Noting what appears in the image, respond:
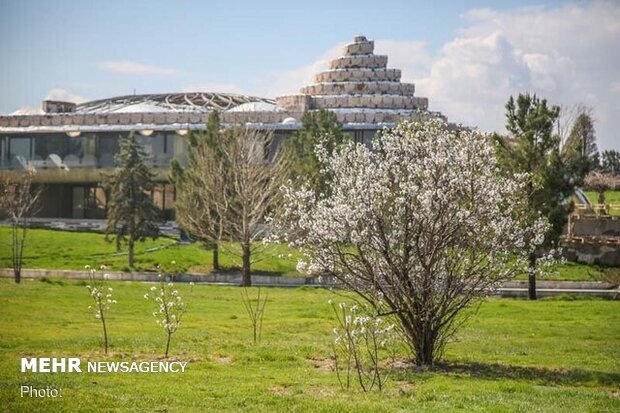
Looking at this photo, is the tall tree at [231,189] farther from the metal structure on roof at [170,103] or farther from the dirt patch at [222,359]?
the dirt patch at [222,359]

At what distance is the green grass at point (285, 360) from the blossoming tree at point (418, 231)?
1535 millimetres

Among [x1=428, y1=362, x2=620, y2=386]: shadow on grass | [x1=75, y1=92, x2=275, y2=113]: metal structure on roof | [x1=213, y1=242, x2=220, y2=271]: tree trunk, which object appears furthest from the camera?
[x1=75, y1=92, x2=275, y2=113]: metal structure on roof

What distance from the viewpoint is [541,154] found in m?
Answer: 40.9

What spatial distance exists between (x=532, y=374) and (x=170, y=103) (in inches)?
2303

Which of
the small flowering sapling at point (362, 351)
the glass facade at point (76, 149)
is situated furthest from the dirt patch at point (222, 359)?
the glass facade at point (76, 149)

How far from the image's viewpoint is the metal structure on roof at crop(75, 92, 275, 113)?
7269 cm

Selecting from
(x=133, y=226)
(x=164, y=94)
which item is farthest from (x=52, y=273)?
(x=164, y=94)

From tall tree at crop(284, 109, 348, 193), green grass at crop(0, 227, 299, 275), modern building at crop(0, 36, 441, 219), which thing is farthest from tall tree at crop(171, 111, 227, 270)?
modern building at crop(0, 36, 441, 219)

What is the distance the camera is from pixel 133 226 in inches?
1996

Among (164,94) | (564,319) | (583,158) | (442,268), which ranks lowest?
(564,319)

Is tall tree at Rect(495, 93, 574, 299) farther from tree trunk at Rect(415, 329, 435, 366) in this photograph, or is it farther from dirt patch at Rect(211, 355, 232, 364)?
dirt patch at Rect(211, 355, 232, 364)

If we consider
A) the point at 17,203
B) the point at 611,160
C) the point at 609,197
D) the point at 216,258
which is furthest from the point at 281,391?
the point at 611,160

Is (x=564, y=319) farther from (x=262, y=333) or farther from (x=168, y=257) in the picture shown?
(x=168, y=257)

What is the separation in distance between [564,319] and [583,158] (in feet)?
41.8
